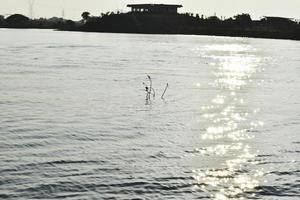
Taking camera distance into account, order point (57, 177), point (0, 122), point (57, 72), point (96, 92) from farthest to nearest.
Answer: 1. point (57, 72)
2. point (96, 92)
3. point (0, 122)
4. point (57, 177)

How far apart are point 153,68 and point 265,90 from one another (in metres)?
25.6

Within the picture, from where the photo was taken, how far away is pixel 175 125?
31500mm

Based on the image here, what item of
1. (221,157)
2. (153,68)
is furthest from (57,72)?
(221,157)

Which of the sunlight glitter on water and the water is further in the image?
the sunlight glitter on water

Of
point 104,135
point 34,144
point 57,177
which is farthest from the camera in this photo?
point 104,135

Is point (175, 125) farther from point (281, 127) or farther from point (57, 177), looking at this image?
point (57, 177)

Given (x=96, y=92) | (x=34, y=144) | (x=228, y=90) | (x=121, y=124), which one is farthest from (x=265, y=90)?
(x=34, y=144)

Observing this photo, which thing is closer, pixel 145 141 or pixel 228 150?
pixel 228 150

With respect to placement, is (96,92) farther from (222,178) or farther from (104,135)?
(222,178)

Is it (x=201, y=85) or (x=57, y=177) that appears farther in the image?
(x=201, y=85)

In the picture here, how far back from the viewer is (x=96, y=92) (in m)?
46.4

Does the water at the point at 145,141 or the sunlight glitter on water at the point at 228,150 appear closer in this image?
the water at the point at 145,141

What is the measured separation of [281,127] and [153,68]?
4462 cm

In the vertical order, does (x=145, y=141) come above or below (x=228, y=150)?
below
